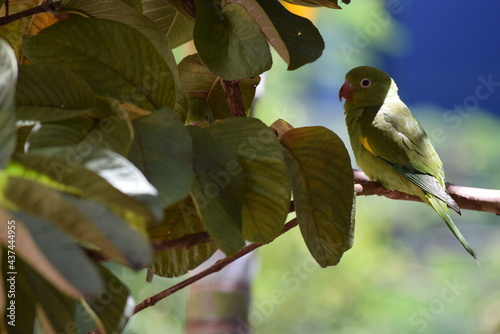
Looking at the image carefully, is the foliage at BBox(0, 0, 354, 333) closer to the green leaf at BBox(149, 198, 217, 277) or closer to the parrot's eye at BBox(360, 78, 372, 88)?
the green leaf at BBox(149, 198, 217, 277)

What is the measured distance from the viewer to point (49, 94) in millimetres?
357

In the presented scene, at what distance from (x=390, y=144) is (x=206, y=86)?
673 mm

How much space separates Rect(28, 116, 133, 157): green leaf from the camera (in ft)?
1.06

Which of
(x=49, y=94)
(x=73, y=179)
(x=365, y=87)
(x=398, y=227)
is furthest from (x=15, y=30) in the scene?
(x=398, y=227)

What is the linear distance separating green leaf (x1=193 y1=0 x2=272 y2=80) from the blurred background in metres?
2.76

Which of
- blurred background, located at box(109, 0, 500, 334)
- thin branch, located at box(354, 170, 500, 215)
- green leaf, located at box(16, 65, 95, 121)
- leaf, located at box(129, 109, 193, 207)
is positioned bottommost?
blurred background, located at box(109, 0, 500, 334)

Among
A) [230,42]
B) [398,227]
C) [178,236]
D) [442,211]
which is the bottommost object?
[398,227]

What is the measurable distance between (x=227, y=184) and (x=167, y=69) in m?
0.11

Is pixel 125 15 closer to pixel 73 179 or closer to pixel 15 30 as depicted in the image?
pixel 15 30

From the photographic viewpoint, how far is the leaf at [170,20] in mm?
611

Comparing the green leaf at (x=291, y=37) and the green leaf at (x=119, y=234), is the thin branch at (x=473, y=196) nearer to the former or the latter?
the green leaf at (x=291, y=37)

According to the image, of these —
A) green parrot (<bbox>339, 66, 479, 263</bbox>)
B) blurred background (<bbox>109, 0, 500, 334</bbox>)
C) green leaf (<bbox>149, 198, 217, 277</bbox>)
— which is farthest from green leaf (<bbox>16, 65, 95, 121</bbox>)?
blurred background (<bbox>109, 0, 500, 334</bbox>)

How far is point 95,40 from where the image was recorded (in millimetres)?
430

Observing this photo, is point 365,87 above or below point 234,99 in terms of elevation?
below
